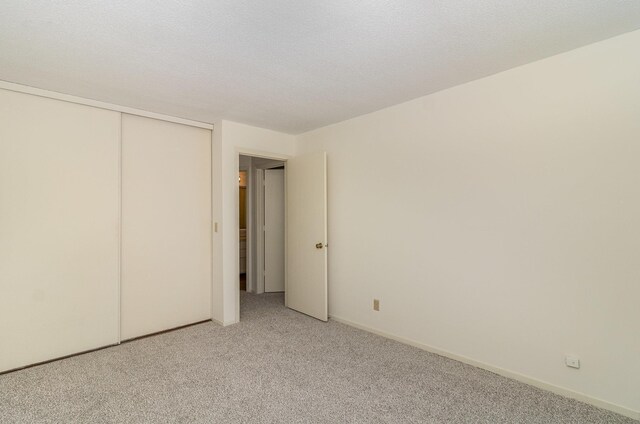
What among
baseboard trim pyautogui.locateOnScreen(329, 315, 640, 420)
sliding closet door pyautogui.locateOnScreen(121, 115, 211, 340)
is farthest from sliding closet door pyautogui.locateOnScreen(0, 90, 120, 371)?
baseboard trim pyautogui.locateOnScreen(329, 315, 640, 420)

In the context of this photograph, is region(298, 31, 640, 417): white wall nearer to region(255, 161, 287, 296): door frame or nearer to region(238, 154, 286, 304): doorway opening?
region(238, 154, 286, 304): doorway opening

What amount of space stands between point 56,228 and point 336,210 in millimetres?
2834

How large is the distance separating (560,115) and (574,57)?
400 millimetres

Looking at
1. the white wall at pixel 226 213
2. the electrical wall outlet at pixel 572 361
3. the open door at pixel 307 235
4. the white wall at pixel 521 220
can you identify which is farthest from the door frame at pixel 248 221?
the electrical wall outlet at pixel 572 361

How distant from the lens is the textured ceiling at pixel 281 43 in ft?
5.40

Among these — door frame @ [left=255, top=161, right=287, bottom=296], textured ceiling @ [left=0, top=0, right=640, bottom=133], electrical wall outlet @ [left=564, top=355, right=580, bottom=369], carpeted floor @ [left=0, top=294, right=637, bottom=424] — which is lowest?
carpeted floor @ [left=0, top=294, right=637, bottom=424]

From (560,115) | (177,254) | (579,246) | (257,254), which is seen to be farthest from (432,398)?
(257,254)

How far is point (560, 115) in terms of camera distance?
7.15 ft

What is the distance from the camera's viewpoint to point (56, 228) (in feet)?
9.02

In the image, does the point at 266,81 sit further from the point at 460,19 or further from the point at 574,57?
the point at 574,57

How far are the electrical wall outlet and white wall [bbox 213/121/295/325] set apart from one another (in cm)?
317

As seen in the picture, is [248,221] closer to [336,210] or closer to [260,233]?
[260,233]

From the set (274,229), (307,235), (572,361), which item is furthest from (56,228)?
(572,361)

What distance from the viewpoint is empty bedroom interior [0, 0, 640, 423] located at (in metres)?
1.92
